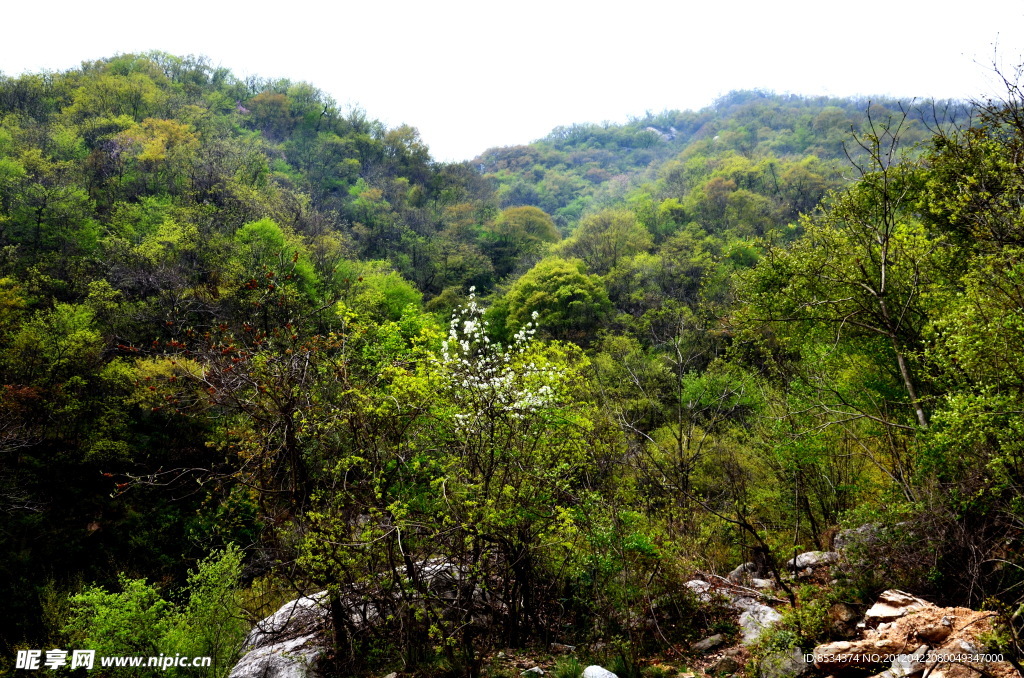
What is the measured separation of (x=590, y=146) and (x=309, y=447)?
10241cm

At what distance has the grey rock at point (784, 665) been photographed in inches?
202

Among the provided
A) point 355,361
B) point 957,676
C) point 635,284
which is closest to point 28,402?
point 355,361

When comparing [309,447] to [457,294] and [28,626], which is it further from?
[457,294]

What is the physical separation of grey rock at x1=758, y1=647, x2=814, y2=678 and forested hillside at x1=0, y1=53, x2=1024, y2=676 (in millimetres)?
166

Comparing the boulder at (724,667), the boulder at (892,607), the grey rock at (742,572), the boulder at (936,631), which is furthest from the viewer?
the grey rock at (742,572)

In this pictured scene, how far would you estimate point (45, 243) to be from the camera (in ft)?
72.7

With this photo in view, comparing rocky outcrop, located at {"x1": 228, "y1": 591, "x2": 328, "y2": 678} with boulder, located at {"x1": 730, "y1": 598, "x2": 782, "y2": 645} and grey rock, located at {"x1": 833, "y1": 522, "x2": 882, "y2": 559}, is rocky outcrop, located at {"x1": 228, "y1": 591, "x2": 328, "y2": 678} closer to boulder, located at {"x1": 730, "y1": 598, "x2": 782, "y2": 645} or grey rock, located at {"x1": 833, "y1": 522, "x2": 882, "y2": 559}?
boulder, located at {"x1": 730, "y1": 598, "x2": 782, "y2": 645}

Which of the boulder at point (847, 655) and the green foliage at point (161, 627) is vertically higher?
the boulder at point (847, 655)

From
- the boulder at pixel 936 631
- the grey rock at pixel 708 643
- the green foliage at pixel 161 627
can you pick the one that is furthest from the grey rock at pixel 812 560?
the green foliage at pixel 161 627

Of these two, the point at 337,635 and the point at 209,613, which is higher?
the point at 337,635

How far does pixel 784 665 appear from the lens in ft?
17.1

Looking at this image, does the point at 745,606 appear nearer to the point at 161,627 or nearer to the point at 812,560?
the point at 812,560

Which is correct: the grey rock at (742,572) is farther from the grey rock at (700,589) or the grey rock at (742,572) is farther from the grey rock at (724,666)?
the grey rock at (724,666)

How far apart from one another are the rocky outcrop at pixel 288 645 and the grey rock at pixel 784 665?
16.0 feet
